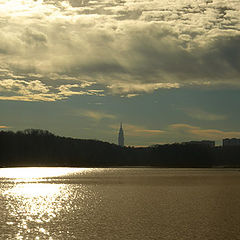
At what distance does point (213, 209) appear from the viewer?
44.0 meters

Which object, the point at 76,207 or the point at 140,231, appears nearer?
the point at 140,231

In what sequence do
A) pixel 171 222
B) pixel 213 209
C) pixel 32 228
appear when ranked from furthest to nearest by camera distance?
pixel 213 209
pixel 171 222
pixel 32 228

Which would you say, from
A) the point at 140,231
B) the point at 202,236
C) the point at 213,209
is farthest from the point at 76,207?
the point at 202,236

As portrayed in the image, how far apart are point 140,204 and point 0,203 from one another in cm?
1444

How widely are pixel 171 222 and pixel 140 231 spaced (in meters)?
4.85

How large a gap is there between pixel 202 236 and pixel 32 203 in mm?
24614

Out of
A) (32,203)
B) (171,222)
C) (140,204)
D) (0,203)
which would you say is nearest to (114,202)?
(140,204)

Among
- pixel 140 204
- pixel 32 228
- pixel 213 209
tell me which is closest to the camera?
pixel 32 228

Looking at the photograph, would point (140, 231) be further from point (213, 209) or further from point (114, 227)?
point (213, 209)

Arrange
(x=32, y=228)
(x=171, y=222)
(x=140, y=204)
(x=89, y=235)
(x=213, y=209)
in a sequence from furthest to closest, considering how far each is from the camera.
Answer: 1. (x=140, y=204)
2. (x=213, y=209)
3. (x=171, y=222)
4. (x=32, y=228)
5. (x=89, y=235)

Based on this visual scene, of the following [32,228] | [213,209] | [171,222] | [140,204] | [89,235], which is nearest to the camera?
Result: [89,235]

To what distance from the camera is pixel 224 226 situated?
34000mm

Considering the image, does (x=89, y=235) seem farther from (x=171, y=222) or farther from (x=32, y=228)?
(x=171, y=222)

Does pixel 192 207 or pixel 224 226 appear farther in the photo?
pixel 192 207
